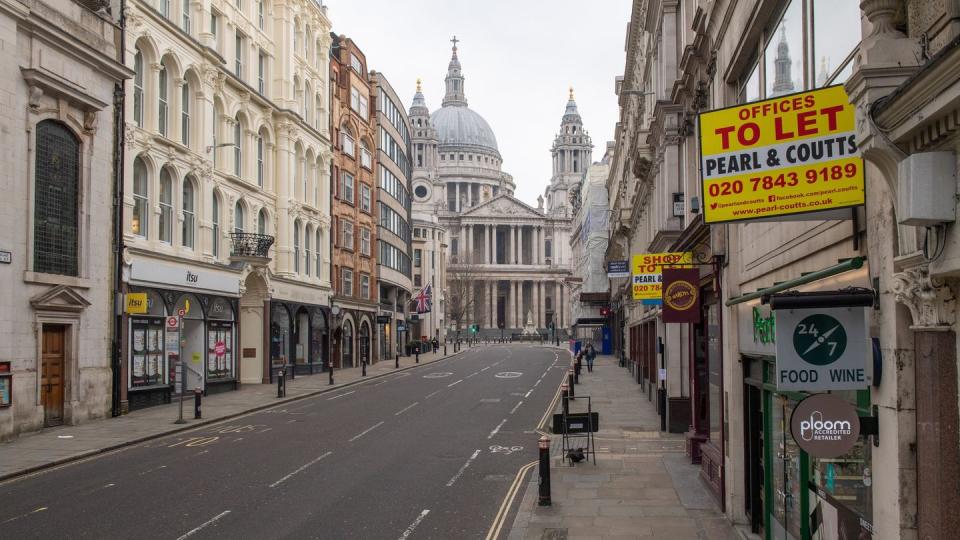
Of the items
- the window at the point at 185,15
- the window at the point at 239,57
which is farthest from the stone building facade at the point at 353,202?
the window at the point at 185,15

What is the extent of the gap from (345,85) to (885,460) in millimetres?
49972

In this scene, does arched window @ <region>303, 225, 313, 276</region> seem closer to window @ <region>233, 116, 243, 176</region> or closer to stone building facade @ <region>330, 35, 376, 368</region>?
stone building facade @ <region>330, 35, 376, 368</region>

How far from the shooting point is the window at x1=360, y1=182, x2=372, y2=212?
56.4 m

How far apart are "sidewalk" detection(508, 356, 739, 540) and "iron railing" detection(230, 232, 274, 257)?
19904mm

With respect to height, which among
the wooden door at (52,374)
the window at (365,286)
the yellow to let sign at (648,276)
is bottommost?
the wooden door at (52,374)

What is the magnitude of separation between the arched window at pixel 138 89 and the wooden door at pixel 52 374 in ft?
27.1

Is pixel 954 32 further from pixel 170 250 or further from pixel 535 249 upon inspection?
pixel 535 249

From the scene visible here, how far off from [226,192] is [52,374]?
551 inches

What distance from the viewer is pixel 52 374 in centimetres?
2358

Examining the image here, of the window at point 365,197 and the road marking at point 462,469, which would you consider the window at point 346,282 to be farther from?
the road marking at point 462,469

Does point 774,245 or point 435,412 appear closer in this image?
point 774,245

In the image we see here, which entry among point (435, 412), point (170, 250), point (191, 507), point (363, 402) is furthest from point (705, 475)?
point (170, 250)

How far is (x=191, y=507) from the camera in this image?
44.2 ft

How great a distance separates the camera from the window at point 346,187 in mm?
52219
